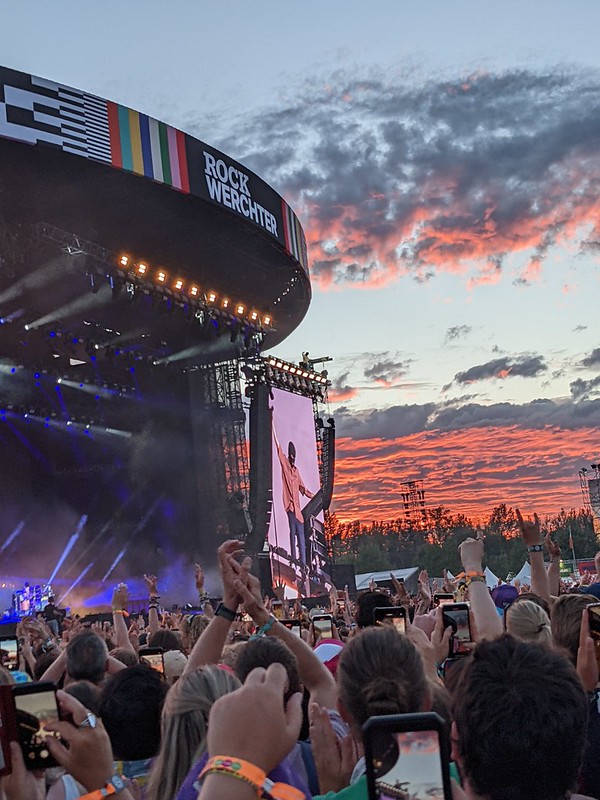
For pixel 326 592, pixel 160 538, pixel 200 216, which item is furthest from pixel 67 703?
pixel 326 592

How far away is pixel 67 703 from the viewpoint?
176 centimetres

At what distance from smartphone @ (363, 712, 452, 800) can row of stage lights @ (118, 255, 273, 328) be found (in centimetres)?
1795

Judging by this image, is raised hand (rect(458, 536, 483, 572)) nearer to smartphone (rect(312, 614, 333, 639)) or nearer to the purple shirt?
the purple shirt

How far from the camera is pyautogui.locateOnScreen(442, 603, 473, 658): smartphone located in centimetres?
377

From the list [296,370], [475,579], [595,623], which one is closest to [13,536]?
[296,370]

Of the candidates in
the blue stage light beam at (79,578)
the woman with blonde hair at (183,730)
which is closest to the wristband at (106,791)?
the woman with blonde hair at (183,730)

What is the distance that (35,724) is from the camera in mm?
1714

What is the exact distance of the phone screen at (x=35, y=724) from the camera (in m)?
1.68

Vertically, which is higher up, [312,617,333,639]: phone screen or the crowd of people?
the crowd of people

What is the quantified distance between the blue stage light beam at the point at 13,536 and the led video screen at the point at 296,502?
21.1ft

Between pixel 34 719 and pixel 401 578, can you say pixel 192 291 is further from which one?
pixel 34 719

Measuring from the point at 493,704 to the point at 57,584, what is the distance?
23492 millimetres

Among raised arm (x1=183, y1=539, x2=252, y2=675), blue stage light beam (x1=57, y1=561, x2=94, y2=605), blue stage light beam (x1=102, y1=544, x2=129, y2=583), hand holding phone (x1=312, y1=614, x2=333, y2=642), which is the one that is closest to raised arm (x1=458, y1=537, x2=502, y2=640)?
raised arm (x1=183, y1=539, x2=252, y2=675)

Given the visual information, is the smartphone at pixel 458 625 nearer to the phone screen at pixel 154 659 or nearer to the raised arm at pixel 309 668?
the raised arm at pixel 309 668
